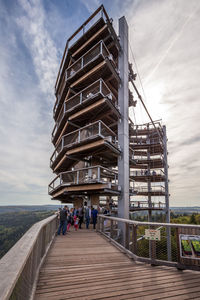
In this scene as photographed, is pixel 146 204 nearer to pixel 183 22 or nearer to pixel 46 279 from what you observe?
pixel 183 22

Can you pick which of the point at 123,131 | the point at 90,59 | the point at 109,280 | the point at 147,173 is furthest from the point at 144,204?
the point at 109,280

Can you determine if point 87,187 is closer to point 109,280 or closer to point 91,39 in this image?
point 109,280

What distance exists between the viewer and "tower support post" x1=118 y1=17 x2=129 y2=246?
14.9 meters

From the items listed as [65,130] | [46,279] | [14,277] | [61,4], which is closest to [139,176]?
[65,130]

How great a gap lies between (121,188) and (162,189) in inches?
667

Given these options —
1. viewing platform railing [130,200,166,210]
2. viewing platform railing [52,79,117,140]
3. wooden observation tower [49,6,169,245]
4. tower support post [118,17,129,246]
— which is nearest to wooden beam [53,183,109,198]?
wooden observation tower [49,6,169,245]

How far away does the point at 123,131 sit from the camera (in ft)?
53.9

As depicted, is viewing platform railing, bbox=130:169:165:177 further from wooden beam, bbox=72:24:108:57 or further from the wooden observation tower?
wooden beam, bbox=72:24:108:57

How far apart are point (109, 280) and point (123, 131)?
1315cm

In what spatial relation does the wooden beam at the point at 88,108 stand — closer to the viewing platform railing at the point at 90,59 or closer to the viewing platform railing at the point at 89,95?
the viewing platform railing at the point at 89,95

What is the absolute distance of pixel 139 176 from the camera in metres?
29.3

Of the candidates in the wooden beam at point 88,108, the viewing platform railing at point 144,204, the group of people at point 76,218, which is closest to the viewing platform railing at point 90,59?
the wooden beam at point 88,108

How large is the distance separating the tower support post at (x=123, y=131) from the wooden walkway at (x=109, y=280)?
7987mm

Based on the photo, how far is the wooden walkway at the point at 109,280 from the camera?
3664 millimetres
